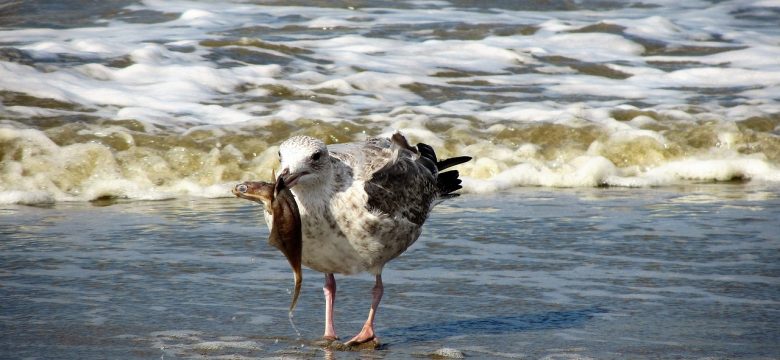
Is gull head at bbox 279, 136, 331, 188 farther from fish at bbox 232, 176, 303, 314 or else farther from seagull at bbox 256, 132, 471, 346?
fish at bbox 232, 176, 303, 314

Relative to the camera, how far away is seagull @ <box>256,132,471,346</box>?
5.09 meters

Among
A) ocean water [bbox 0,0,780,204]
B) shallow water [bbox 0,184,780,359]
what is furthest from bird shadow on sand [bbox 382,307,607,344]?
ocean water [bbox 0,0,780,204]

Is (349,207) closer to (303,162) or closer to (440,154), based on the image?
(303,162)

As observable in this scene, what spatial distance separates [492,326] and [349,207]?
100cm

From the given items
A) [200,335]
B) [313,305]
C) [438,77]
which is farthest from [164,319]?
[438,77]

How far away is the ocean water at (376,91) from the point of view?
37.3 ft

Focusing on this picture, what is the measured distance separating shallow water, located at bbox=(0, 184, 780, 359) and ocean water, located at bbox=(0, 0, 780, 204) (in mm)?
1832

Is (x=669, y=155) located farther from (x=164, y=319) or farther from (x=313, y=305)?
(x=164, y=319)

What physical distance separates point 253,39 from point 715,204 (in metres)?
9.66

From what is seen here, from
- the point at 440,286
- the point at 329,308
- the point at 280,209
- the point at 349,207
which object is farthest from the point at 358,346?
the point at 440,286

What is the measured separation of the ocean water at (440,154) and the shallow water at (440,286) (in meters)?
0.03

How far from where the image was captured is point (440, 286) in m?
6.54

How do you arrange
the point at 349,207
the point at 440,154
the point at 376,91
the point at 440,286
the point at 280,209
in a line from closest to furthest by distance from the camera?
the point at 280,209, the point at 349,207, the point at 440,286, the point at 440,154, the point at 376,91

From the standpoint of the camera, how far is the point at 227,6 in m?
21.1
